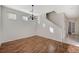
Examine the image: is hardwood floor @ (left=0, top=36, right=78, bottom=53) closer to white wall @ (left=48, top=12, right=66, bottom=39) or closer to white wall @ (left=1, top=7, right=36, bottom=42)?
white wall @ (left=1, top=7, right=36, bottom=42)

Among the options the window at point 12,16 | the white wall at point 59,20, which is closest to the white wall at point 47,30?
the white wall at point 59,20

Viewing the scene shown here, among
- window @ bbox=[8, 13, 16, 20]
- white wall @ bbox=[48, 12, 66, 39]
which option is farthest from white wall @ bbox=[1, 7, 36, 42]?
white wall @ bbox=[48, 12, 66, 39]

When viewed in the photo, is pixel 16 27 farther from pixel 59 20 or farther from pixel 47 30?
pixel 59 20

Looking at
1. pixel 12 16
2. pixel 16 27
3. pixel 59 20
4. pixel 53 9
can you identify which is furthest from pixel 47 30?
pixel 12 16

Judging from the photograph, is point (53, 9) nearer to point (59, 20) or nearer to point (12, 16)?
point (59, 20)

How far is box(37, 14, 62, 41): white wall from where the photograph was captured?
1.77 metres

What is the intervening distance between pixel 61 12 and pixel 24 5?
0.62 meters

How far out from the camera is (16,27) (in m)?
1.73

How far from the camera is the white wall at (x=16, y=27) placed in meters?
1.68

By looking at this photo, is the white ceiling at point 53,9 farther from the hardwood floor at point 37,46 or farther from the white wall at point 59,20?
the hardwood floor at point 37,46

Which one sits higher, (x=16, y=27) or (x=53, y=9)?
(x=53, y=9)

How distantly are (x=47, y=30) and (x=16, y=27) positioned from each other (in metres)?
0.51

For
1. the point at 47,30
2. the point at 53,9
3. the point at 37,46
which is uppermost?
the point at 53,9

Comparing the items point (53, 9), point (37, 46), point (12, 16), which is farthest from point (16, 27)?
point (53, 9)
